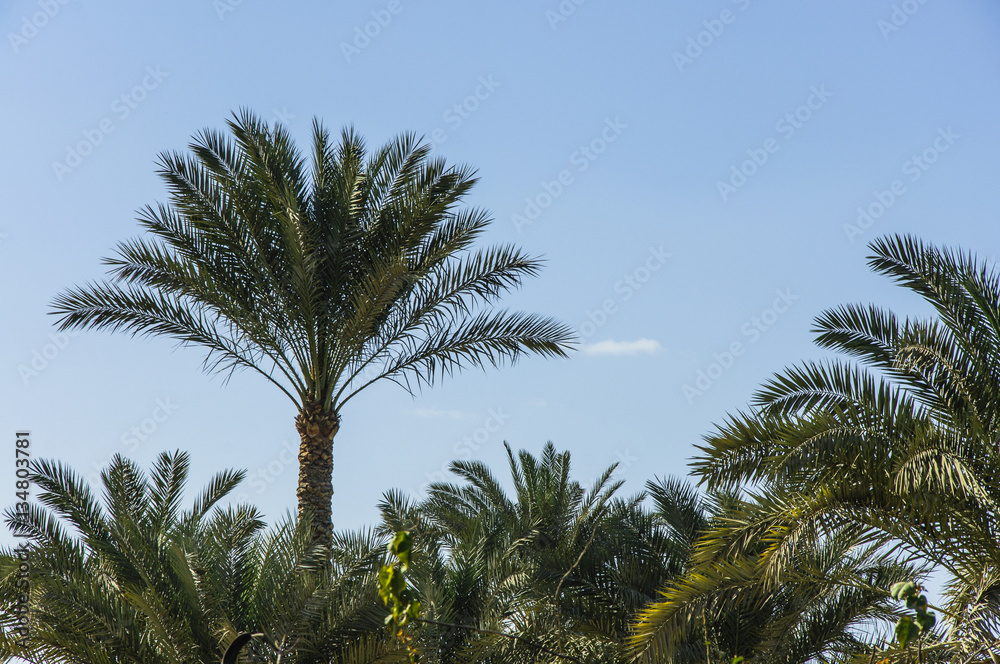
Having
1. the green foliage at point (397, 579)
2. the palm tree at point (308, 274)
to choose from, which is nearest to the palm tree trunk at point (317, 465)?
the palm tree at point (308, 274)

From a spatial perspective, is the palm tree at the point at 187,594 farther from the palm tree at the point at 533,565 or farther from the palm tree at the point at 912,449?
the palm tree at the point at 912,449

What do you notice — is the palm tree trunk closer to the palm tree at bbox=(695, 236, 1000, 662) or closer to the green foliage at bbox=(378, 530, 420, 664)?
the palm tree at bbox=(695, 236, 1000, 662)

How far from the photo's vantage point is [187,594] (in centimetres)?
871

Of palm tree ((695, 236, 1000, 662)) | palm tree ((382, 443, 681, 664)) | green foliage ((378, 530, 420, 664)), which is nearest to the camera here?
green foliage ((378, 530, 420, 664))

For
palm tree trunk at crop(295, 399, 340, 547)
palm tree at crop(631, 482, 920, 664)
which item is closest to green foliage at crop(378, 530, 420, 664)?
palm tree at crop(631, 482, 920, 664)

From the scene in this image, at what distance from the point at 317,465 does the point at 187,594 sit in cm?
268

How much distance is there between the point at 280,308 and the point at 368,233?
1.45 meters

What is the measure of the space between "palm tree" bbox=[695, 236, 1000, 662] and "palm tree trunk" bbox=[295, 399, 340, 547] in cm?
492

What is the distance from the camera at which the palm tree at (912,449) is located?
290 inches

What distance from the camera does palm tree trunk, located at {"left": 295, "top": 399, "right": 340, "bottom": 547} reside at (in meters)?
10.9

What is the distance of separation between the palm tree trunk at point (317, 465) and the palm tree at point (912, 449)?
4924mm

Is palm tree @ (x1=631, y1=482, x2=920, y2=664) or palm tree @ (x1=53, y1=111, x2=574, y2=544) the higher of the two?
palm tree @ (x1=53, y1=111, x2=574, y2=544)

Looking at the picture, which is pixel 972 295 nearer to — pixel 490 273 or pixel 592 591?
pixel 490 273

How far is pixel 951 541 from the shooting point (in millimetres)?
7676
